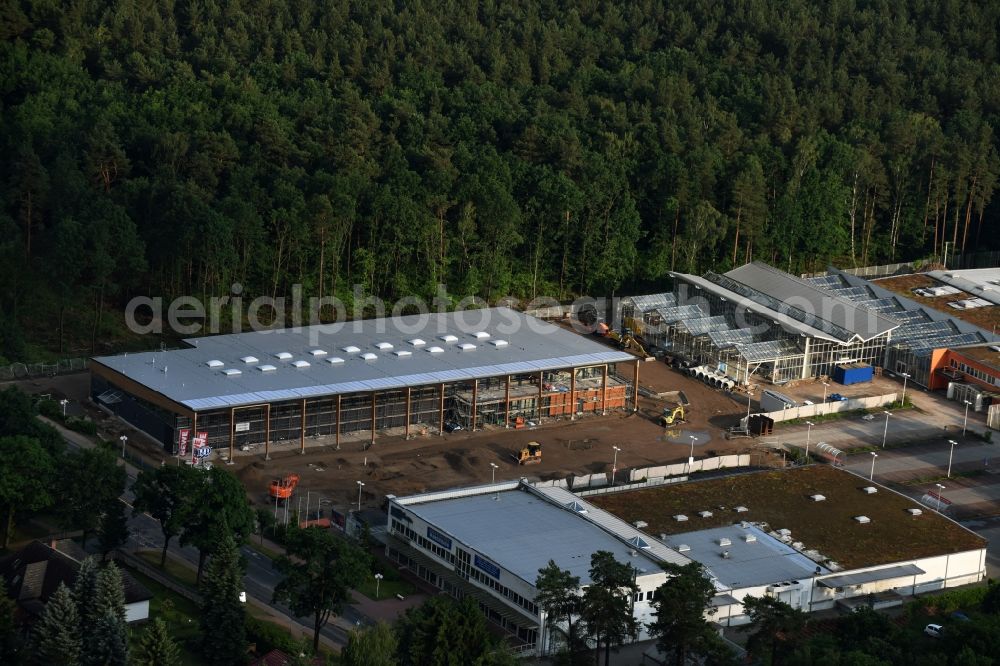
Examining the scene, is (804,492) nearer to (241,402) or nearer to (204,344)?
(241,402)

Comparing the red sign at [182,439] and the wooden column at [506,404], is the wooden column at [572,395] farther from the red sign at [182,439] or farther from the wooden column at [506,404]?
the red sign at [182,439]

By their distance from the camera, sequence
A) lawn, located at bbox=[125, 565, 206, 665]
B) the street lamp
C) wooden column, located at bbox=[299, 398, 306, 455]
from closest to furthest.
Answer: lawn, located at bbox=[125, 565, 206, 665]
the street lamp
wooden column, located at bbox=[299, 398, 306, 455]

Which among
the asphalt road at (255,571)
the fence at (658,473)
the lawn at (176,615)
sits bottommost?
the fence at (658,473)

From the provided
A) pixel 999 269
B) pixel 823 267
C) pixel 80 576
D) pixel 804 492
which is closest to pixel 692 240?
pixel 823 267

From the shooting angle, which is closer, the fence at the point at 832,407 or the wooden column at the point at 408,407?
the wooden column at the point at 408,407

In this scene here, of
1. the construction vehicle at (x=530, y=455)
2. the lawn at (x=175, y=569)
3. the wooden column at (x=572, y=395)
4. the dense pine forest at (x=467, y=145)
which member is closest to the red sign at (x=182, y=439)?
the lawn at (x=175, y=569)

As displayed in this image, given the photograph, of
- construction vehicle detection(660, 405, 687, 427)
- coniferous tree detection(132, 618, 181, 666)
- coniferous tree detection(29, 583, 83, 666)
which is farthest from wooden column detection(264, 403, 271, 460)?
coniferous tree detection(132, 618, 181, 666)

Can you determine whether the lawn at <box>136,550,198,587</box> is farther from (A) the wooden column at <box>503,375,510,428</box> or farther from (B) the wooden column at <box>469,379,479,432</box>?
(A) the wooden column at <box>503,375,510,428</box>
